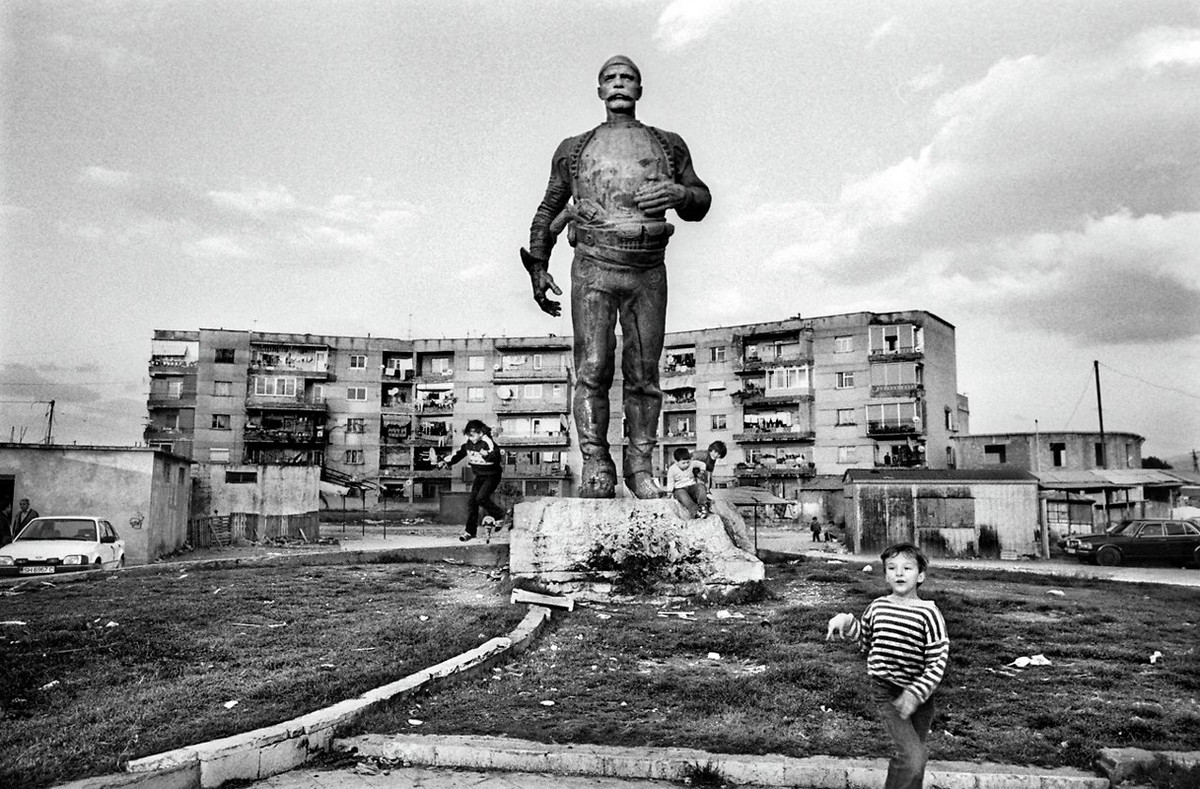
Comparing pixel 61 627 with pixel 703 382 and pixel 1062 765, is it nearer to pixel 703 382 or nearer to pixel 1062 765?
pixel 1062 765

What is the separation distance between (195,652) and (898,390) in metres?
55.3

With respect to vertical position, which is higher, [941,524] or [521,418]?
[521,418]

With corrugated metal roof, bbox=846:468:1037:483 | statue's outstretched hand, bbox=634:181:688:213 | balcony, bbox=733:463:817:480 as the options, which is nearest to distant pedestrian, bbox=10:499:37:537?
statue's outstretched hand, bbox=634:181:688:213

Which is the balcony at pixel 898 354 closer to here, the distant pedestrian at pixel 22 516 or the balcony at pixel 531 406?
the balcony at pixel 531 406

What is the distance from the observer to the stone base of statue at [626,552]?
24.1ft

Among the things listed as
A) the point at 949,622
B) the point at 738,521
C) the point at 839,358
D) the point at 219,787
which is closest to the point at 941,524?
the point at 738,521

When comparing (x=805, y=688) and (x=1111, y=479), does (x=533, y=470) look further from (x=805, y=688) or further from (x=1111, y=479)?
(x=805, y=688)

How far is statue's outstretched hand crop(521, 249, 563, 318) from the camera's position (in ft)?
28.8

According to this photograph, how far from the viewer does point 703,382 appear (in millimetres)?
64188

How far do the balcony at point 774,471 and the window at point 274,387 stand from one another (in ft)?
106

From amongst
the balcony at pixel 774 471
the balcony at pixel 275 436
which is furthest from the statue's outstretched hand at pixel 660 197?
the balcony at pixel 275 436

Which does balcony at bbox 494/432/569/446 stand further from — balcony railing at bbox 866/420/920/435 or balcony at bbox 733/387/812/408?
balcony railing at bbox 866/420/920/435

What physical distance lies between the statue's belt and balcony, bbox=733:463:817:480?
52579mm

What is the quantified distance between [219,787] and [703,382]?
202ft
